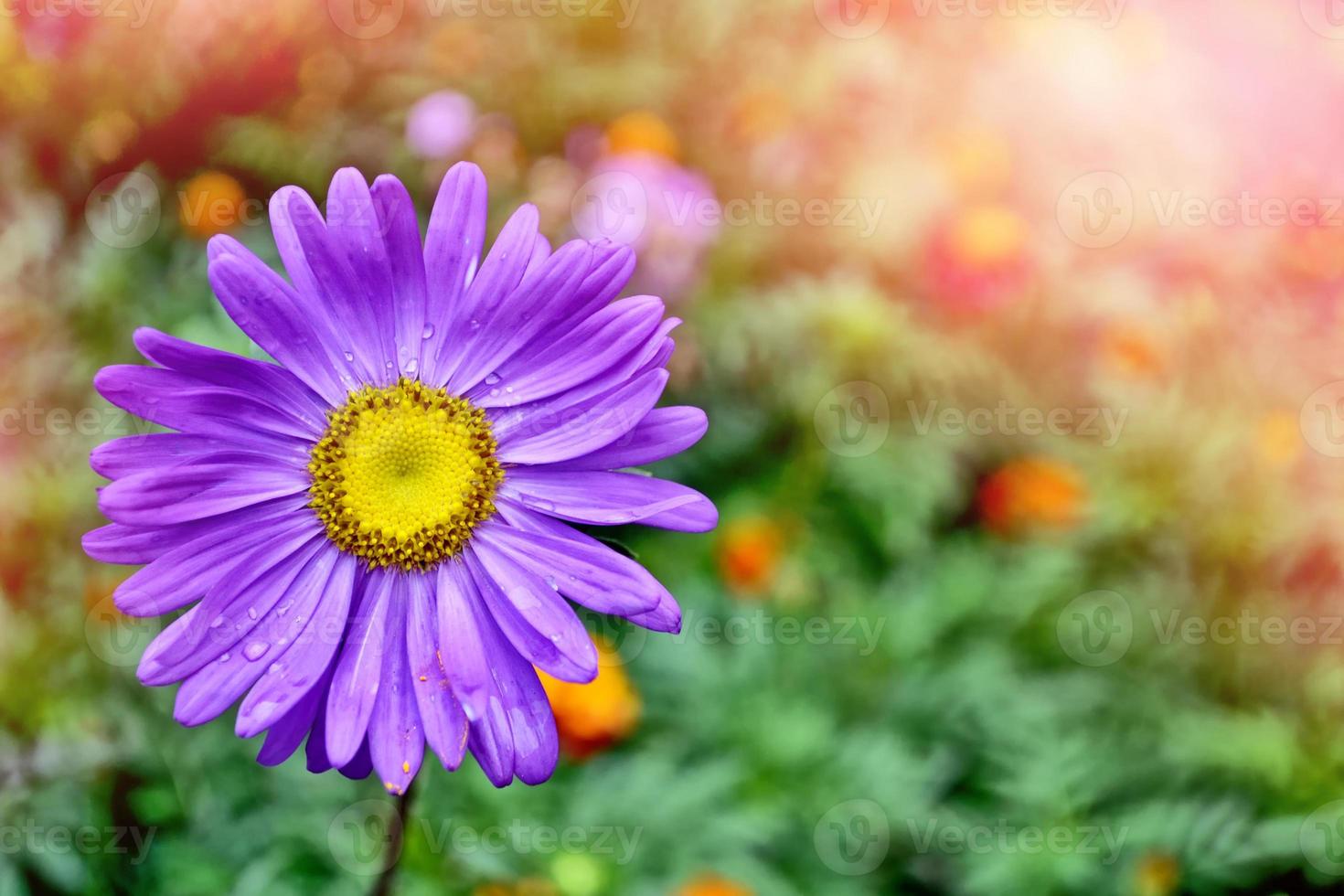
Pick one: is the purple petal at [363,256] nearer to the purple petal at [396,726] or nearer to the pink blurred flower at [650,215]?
the purple petal at [396,726]

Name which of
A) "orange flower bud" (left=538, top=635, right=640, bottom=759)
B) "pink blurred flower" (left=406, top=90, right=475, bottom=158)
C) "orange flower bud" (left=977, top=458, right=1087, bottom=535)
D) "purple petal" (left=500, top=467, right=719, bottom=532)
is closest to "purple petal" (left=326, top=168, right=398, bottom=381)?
"purple petal" (left=500, top=467, right=719, bottom=532)

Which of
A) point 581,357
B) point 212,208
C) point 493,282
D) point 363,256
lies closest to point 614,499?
point 581,357

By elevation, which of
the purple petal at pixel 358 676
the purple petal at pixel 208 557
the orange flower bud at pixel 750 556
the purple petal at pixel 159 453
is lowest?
the orange flower bud at pixel 750 556

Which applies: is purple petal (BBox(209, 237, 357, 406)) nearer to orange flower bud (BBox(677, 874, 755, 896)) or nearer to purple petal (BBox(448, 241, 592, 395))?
purple petal (BBox(448, 241, 592, 395))

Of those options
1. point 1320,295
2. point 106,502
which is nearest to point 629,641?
point 106,502

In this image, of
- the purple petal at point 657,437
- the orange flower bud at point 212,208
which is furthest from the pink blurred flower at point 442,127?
the purple petal at point 657,437

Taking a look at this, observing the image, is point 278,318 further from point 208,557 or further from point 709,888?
point 709,888
